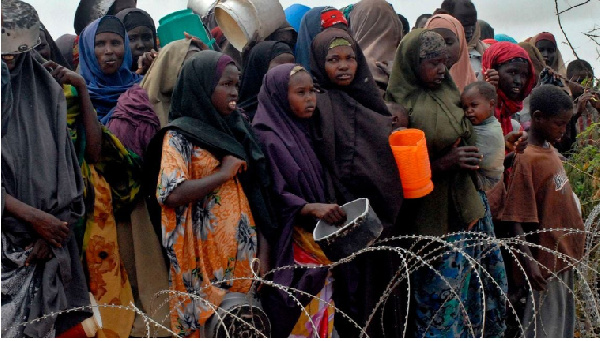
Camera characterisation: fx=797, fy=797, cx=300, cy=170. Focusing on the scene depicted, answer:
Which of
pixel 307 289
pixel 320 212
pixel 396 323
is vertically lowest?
pixel 396 323

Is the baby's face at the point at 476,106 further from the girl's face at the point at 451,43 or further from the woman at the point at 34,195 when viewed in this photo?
the woman at the point at 34,195

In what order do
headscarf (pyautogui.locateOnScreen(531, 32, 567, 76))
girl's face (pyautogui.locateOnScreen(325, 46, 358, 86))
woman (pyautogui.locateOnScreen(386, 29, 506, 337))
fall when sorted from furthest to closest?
headscarf (pyautogui.locateOnScreen(531, 32, 567, 76)) < woman (pyautogui.locateOnScreen(386, 29, 506, 337)) < girl's face (pyautogui.locateOnScreen(325, 46, 358, 86))

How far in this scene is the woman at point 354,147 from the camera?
14.0ft

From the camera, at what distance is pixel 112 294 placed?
4.08 metres

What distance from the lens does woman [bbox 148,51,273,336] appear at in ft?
12.6

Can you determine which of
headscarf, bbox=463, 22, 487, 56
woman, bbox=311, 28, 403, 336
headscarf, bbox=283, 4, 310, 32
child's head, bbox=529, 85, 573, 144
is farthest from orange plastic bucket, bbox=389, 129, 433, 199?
headscarf, bbox=463, 22, 487, 56

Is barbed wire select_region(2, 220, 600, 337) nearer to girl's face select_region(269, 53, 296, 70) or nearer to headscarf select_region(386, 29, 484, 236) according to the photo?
headscarf select_region(386, 29, 484, 236)

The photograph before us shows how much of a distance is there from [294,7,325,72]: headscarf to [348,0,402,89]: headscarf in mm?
370

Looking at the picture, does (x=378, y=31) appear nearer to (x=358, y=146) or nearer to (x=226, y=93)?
(x=358, y=146)

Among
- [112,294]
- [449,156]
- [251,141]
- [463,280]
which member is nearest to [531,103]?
[449,156]

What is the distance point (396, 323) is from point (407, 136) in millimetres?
1093

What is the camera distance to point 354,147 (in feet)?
14.1

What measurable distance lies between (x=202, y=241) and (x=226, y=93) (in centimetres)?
75

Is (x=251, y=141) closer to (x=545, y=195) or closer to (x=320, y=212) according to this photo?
(x=320, y=212)
